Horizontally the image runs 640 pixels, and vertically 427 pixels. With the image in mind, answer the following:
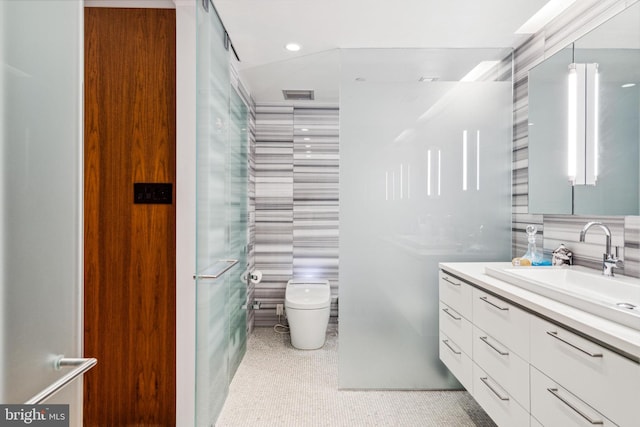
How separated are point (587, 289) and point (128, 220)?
7.70 feet

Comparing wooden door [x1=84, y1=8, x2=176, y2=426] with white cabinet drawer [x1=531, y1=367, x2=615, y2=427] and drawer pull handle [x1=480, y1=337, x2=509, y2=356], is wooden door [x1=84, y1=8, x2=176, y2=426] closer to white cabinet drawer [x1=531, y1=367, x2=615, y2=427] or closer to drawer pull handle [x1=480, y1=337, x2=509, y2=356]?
drawer pull handle [x1=480, y1=337, x2=509, y2=356]

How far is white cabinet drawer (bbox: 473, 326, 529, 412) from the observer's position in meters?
1.46

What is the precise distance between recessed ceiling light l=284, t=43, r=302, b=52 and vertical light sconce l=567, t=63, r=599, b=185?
5.34ft

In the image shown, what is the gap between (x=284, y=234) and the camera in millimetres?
3830

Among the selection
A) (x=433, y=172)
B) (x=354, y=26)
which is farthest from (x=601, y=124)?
(x=354, y=26)

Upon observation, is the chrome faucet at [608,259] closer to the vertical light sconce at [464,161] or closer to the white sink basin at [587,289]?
the white sink basin at [587,289]

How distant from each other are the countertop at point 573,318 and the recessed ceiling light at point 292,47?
1866 mm

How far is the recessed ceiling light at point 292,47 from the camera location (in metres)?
2.48

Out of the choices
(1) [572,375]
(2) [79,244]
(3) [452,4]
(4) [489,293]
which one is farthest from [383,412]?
(3) [452,4]

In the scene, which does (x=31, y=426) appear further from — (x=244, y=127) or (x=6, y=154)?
(x=244, y=127)

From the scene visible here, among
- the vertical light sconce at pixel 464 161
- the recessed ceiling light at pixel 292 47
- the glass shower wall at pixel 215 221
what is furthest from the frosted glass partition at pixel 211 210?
the vertical light sconce at pixel 464 161

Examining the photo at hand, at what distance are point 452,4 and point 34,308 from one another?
2.25 metres

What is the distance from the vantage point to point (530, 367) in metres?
1.42

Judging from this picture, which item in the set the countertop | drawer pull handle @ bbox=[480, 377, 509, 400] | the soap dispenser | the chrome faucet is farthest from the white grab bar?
the soap dispenser
